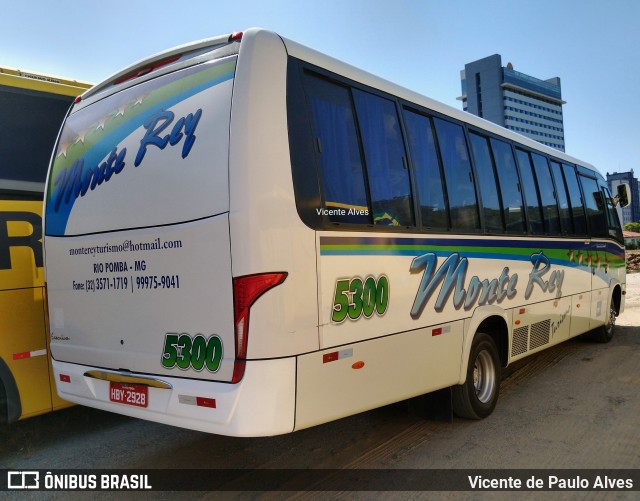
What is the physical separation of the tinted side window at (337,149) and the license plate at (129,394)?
1.76 metres

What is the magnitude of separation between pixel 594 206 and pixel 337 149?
6.94m

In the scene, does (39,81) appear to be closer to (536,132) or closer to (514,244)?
(514,244)

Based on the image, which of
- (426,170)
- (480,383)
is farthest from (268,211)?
(480,383)

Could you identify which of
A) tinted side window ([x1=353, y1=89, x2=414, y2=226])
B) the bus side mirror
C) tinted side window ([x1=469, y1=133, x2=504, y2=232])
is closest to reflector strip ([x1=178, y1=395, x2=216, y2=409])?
tinted side window ([x1=353, y1=89, x2=414, y2=226])

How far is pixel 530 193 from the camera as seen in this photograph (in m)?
6.73

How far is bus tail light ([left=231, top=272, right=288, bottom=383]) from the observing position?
10.4 ft

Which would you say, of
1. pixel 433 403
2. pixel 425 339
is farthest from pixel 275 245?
pixel 433 403

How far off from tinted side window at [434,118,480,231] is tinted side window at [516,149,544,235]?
4.92ft

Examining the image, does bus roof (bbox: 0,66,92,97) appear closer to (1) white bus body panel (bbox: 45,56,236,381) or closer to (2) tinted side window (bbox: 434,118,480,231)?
(1) white bus body panel (bbox: 45,56,236,381)

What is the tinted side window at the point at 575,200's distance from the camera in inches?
317

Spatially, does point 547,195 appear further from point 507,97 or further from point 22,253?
point 507,97

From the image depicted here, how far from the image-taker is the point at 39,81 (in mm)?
5203

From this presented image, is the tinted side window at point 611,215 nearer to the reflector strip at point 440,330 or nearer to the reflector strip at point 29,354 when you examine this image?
the reflector strip at point 440,330

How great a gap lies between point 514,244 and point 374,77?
2768 millimetres
